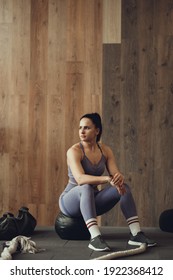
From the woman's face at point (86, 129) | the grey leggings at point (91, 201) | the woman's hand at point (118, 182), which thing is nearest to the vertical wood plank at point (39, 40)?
the woman's face at point (86, 129)

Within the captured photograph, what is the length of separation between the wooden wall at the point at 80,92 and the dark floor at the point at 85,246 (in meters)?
0.30

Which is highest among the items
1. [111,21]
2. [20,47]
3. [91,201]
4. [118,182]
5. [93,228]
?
[111,21]

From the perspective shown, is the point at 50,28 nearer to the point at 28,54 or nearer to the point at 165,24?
the point at 28,54

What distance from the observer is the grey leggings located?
3.20 m

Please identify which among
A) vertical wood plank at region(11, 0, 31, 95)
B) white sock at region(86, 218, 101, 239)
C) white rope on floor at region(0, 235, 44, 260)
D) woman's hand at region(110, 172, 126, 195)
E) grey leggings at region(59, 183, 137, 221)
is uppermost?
vertical wood plank at region(11, 0, 31, 95)

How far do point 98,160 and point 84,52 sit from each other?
3.86 feet

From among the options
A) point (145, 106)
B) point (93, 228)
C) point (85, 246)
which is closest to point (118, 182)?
point (93, 228)

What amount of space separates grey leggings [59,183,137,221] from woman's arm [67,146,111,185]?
42 mm

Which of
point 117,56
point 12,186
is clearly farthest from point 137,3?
point 12,186

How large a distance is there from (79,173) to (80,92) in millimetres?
1123

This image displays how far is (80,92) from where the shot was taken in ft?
13.9

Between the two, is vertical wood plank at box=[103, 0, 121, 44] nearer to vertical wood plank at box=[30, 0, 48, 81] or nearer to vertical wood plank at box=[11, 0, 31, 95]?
vertical wood plank at box=[30, 0, 48, 81]

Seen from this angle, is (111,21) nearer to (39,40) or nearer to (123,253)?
(39,40)

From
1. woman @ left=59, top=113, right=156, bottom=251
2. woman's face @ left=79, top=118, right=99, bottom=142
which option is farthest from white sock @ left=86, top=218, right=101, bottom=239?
woman's face @ left=79, top=118, right=99, bottom=142
